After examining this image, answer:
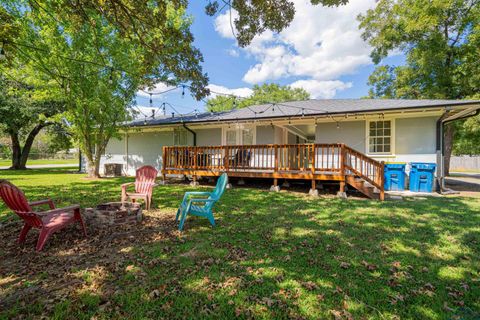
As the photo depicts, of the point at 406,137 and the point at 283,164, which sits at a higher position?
the point at 406,137

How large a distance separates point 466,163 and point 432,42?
2153 cm

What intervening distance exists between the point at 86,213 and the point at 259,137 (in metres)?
8.30

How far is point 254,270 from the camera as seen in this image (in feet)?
9.36

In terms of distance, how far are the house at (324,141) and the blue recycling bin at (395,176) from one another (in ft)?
2.26

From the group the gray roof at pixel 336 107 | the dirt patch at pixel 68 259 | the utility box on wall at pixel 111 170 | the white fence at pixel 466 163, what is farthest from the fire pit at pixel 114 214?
the white fence at pixel 466 163

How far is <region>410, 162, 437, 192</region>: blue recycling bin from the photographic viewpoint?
816 centimetres

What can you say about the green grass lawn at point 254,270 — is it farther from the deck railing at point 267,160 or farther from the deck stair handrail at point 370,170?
the deck railing at point 267,160

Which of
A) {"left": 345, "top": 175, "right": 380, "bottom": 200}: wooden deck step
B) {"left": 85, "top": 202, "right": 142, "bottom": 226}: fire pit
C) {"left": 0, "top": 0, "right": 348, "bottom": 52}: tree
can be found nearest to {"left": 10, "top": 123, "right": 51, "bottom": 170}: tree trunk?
{"left": 0, "top": 0, "right": 348, "bottom": 52}: tree

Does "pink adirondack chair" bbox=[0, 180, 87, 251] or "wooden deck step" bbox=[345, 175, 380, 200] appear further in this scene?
"wooden deck step" bbox=[345, 175, 380, 200]

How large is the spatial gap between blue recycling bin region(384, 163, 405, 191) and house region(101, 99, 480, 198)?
69 centimetres

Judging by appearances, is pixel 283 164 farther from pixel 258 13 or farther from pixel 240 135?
pixel 258 13

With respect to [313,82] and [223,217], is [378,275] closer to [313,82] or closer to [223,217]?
[223,217]

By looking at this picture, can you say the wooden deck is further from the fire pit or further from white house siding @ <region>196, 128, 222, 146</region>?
the fire pit

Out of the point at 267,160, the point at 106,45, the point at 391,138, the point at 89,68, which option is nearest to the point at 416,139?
the point at 391,138
